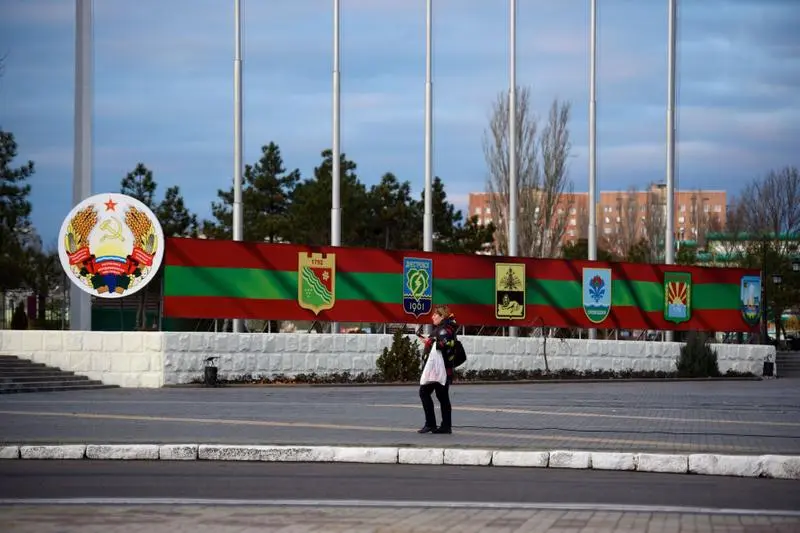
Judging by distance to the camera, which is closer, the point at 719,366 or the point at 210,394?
the point at 210,394

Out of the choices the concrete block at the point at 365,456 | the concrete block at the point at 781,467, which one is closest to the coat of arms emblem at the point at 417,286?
the concrete block at the point at 365,456

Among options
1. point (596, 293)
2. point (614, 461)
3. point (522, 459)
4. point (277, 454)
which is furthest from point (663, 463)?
point (596, 293)

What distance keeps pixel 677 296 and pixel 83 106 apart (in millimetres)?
21177

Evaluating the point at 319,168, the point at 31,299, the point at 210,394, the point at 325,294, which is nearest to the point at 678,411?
the point at 210,394

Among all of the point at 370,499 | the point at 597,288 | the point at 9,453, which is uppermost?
the point at 597,288

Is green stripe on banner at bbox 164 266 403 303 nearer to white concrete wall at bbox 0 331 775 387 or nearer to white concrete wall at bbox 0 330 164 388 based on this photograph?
white concrete wall at bbox 0 331 775 387

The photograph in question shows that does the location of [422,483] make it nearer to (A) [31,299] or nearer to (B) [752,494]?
(B) [752,494]

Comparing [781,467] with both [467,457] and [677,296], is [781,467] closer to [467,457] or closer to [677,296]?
[467,457]

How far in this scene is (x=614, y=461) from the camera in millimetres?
13969

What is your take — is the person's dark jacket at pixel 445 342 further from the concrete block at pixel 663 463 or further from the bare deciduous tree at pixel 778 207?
the bare deciduous tree at pixel 778 207

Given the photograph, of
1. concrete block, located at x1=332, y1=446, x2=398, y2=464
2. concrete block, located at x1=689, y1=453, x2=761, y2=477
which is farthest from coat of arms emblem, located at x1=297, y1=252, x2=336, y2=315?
concrete block, located at x1=689, y1=453, x2=761, y2=477

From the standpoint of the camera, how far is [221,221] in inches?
2569

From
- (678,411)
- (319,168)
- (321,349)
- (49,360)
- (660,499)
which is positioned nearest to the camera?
(660,499)

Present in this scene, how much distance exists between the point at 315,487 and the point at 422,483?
110 cm
